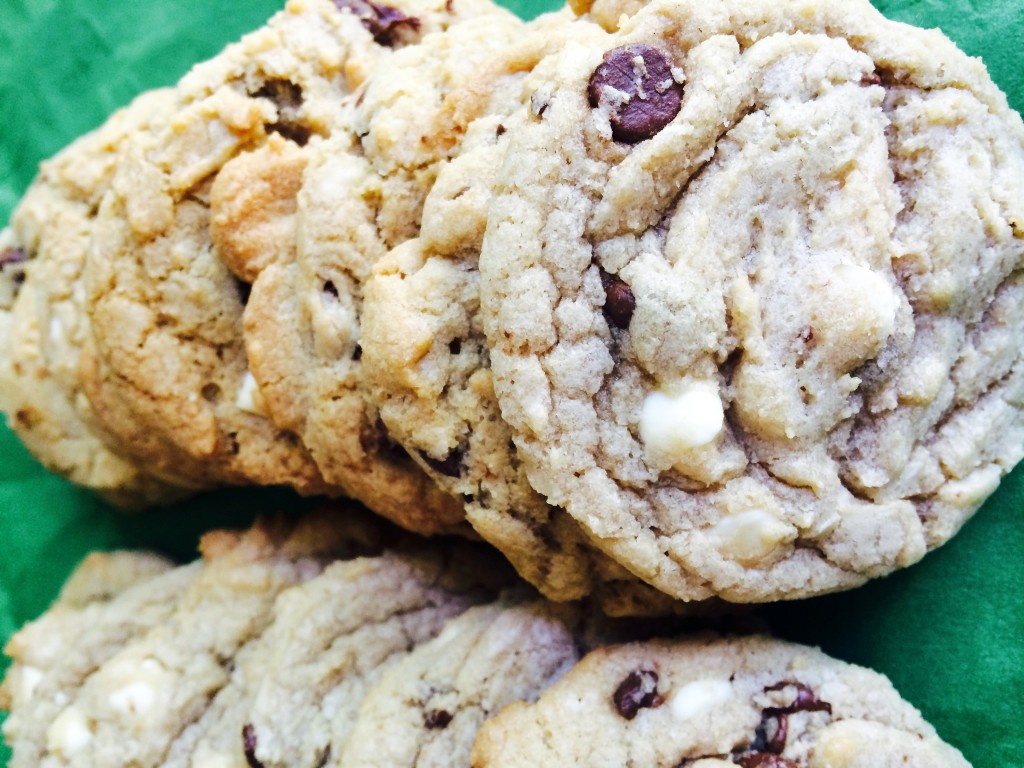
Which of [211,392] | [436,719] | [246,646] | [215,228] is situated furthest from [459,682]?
[215,228]

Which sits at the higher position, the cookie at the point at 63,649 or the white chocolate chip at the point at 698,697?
the cookie at the point at 63,649

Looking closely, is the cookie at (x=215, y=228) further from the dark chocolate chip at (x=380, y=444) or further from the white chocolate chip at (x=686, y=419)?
the white chocolate chip at (x=686, y=419)

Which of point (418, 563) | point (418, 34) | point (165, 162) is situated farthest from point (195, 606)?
point (418, 34)

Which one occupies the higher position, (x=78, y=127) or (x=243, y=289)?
(x=78, y=127)

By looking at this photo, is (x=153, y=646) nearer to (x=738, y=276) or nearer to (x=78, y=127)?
(x=738, y=276)

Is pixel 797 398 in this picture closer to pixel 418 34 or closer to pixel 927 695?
pixel 927 695

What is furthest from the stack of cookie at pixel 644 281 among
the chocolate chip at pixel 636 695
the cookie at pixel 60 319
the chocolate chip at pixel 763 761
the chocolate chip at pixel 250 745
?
the chocolate chip at pixel 250 745

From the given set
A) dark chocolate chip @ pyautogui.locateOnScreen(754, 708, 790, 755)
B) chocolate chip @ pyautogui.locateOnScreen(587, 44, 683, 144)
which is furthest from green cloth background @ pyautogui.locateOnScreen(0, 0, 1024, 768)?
chocolate chip @ pyautogui.locateOnScreen(587, 44, 683, 144)
